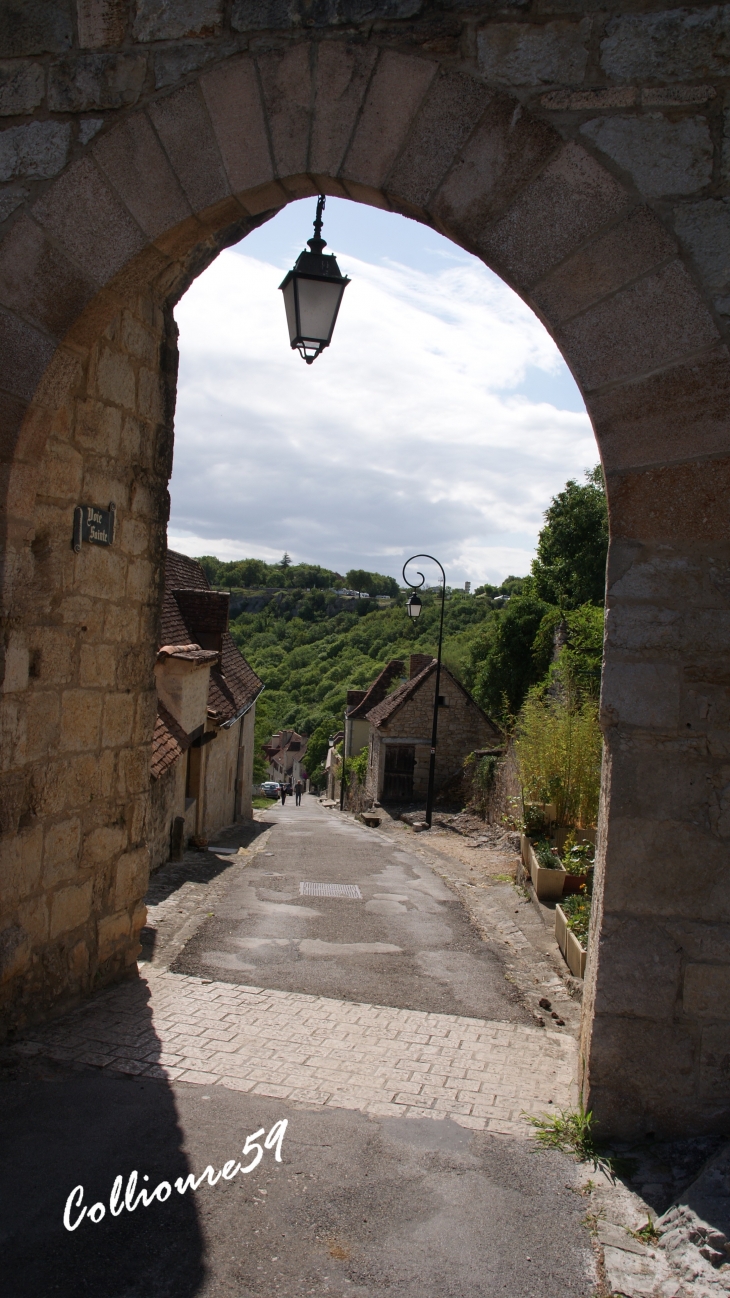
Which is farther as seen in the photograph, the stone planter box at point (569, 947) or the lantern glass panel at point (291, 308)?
the stone planter box at point (569, 947)

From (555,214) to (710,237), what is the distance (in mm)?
499

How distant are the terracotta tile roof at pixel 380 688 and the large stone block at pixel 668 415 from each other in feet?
96.9

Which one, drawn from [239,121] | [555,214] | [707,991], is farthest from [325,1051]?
[239,121]

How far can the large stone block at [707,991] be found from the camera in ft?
8.90

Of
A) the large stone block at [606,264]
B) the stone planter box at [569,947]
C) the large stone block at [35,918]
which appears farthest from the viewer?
the stone planter box at [569,947]

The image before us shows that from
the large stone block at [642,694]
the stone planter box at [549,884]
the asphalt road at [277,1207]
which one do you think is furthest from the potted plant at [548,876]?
the large stone block at [642,694]

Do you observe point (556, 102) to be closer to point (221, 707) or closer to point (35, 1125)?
point (35, 1125)

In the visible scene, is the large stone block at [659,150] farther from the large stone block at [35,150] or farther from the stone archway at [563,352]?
the large stone block at [35,150]

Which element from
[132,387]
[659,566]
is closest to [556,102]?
[659,566]

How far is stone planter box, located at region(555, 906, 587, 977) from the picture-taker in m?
5.05

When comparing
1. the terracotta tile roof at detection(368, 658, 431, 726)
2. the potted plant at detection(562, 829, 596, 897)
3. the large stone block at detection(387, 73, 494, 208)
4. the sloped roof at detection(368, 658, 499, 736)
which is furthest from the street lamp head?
the terracotta tile roof at detection(368, 658, 431, 726)

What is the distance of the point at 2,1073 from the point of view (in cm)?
339

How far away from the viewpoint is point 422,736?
2441 cm

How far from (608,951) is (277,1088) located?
1455 millimetres
